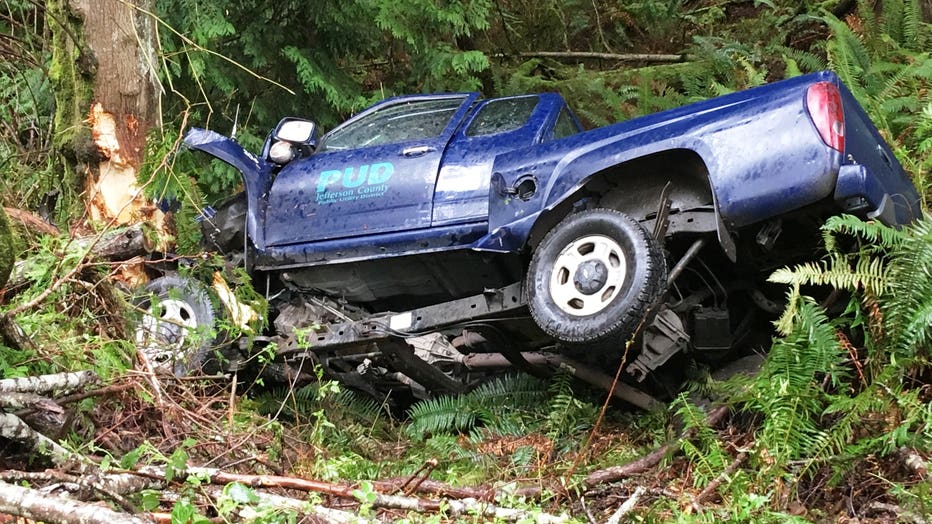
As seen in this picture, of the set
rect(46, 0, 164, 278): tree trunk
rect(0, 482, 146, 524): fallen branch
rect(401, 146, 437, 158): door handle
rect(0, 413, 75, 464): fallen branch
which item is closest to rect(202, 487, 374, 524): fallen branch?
rect(0, 482, 146, 524): fallen branch

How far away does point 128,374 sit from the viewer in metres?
4.01

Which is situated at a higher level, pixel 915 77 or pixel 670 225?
pixel 915 77

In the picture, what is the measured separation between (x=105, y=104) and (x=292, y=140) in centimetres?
146

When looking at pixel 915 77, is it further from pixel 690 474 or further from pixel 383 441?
pixel 383 441

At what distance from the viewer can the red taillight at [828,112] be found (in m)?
3.87

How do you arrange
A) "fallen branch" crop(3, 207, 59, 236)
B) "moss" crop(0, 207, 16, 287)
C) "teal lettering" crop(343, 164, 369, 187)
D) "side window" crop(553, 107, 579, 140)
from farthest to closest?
"side window" crop(553, 107, 579, 140), "teal lettering" crop(343, 164, 369, 187), "fallen branch" crop(3, 207, 59, 236), "moss" crop(0, 207, 16, 287)

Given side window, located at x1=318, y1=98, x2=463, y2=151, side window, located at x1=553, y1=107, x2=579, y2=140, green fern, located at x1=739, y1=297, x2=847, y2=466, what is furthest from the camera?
side window, located at x1=318, y1=98, x2=463, y2=151

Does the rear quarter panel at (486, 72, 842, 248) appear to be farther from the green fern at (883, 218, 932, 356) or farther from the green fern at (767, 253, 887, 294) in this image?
the green fern at (883, 218, 932, 356)

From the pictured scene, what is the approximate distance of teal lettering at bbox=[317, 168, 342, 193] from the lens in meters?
5.53

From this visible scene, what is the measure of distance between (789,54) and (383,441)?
566cm

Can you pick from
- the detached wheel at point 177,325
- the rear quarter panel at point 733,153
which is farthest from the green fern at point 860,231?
the detached wheel at point 177,325

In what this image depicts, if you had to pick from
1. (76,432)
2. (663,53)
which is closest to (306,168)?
(76,432)

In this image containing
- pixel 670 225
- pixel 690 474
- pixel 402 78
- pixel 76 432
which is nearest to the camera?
pixel 76 432

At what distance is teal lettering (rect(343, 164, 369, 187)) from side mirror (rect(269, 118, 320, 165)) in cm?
50
